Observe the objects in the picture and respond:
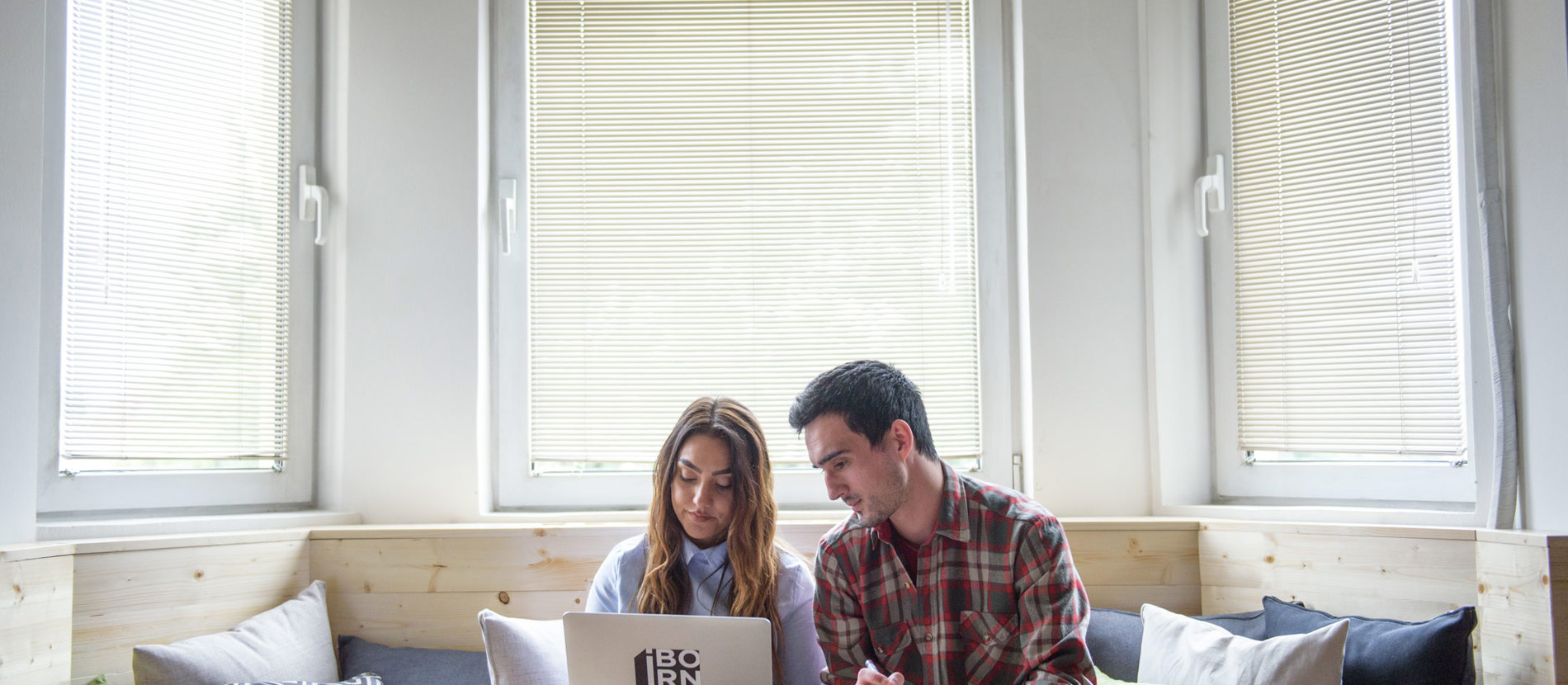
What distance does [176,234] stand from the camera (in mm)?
2428

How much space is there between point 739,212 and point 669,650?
1.44 metres

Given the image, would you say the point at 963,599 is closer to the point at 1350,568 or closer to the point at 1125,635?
the point at 1125,635

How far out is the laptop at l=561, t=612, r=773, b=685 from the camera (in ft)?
4.92

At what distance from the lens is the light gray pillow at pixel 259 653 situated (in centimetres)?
188

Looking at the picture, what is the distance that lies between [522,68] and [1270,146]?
1.93m

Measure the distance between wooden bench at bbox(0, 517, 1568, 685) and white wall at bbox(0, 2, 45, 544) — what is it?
20 centimetres

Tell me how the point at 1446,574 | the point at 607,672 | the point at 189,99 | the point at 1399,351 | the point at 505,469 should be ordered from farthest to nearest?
the point at 505,469
the point at 189,99
the point at 1399,351
the point at 1446,574
the point at 607,672

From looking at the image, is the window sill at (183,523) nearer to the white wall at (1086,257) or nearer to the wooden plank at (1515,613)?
the white wall at (1086,257)

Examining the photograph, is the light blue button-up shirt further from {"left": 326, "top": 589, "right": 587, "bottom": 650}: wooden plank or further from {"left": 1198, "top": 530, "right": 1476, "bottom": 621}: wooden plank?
{"left": 1198, "top": 530, "right": 1476, "bottom": 621}: wooden plank

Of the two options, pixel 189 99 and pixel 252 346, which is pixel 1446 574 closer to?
pixel 252 346

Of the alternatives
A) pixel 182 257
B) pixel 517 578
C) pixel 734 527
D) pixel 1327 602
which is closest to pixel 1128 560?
pixel 1327 602

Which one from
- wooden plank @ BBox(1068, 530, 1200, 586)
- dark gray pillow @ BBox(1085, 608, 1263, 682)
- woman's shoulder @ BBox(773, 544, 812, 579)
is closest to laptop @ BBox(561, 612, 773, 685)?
woman's shoulder @ BBox(773, 544, 812, 579)

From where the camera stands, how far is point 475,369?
100 inches

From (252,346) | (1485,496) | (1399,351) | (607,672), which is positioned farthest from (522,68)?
(1485,496)
